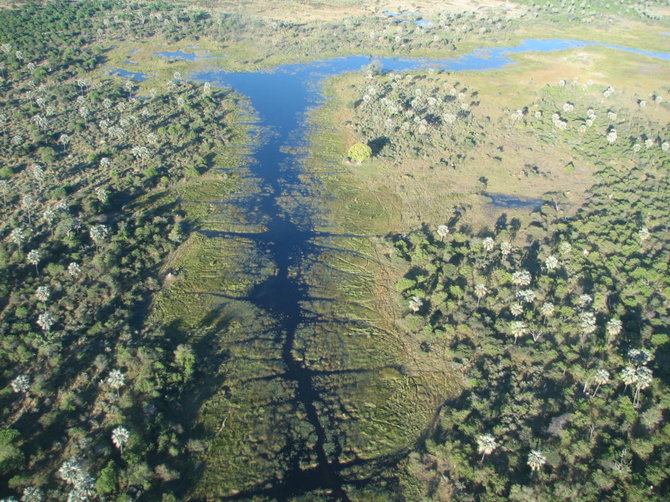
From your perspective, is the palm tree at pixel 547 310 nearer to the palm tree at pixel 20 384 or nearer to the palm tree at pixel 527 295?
the palm tree at pixel 527 295

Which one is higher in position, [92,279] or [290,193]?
[290,193]

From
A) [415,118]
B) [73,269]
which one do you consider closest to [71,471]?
[73,269]

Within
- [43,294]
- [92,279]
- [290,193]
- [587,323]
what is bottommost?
[587,323]

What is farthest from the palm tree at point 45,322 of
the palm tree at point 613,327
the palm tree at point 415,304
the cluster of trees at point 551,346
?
the palm tree at point 613,327

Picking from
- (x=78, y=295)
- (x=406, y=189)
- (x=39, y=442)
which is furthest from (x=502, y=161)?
(x=39, y=442)

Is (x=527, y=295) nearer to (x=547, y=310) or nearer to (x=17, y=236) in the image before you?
(x=547, y=310)

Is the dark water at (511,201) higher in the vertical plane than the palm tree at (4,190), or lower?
lower
